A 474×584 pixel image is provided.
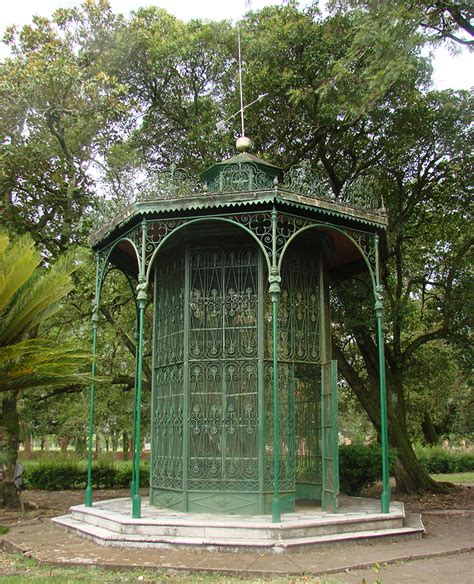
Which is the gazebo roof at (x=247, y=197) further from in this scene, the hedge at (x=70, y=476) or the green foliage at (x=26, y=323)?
the hedge at (x=70, y=476)

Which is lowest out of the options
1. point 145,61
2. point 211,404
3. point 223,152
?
point 211,404

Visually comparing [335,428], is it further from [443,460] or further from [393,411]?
[443,460]

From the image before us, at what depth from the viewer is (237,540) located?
7.50 meters

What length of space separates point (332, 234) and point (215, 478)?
184 inches

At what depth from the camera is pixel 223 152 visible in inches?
605

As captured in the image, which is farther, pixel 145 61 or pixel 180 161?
pixel 180 161

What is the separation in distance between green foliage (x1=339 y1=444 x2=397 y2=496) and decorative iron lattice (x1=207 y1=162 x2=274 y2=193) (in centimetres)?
745

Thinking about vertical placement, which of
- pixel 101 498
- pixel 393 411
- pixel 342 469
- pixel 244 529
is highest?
pixel 393 411

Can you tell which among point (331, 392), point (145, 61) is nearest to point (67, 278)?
point (331, 392)

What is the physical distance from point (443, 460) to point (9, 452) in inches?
792

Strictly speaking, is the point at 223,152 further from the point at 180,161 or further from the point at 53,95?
the point at 53,95

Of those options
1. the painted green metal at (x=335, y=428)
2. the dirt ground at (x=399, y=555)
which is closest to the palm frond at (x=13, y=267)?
the dirt ground at (x=399, y=555)

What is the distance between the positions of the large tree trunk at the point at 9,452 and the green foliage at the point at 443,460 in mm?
18212

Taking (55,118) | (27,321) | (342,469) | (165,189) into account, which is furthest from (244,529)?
(55,118)
